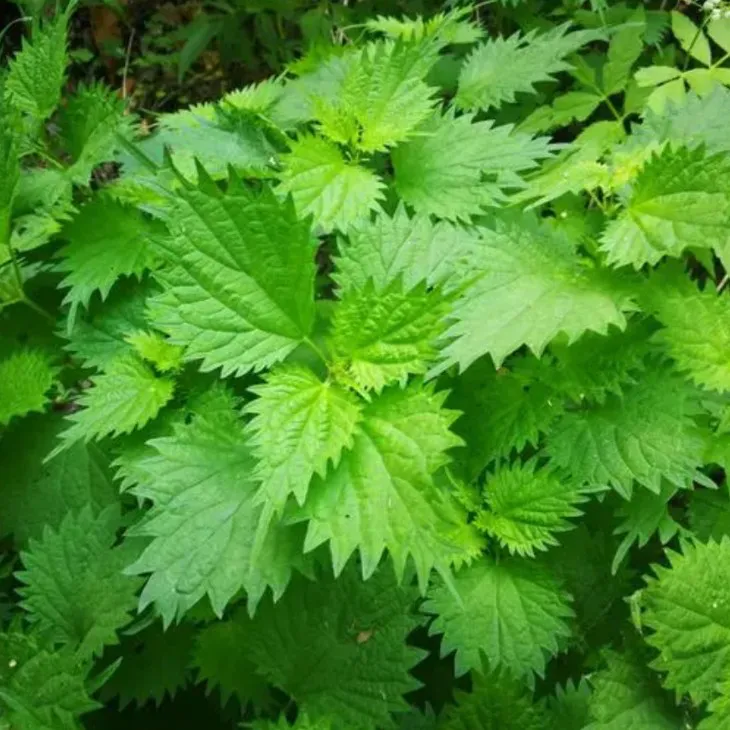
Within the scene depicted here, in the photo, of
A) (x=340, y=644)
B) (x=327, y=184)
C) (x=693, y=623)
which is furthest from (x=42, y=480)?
(x=693, y=623)

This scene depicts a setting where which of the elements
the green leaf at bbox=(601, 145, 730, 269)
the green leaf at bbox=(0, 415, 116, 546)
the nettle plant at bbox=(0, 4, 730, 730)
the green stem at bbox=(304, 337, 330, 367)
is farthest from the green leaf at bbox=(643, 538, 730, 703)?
the green leaf at bbox=(0, 415, 116, 546)

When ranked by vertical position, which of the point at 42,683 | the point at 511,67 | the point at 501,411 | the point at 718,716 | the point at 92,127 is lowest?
the point at 718,716

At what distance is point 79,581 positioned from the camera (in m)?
1.36

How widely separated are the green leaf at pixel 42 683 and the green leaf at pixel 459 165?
0.88 m

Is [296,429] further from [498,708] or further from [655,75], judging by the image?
[655,75]

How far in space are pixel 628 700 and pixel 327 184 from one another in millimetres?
916

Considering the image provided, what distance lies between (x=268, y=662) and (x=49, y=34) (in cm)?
117

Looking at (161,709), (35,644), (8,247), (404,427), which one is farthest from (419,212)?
(161,709)

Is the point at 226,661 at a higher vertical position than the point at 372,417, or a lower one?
lower

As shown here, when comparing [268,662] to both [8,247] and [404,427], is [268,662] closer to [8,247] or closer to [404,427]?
[404,427]

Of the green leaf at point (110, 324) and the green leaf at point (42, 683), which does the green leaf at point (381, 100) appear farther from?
the green leaf at point (42, 683)

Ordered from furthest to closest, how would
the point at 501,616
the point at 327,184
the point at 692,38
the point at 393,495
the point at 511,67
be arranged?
the point at 692,38 < the point at 511,67 < the point at 327,184 < the point at 501,616 < the point at 393,495

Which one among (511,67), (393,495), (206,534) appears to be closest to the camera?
(393,495)

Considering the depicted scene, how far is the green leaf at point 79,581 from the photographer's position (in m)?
1.32
